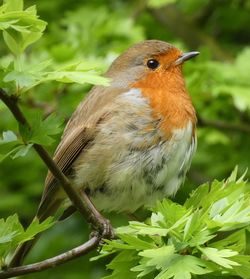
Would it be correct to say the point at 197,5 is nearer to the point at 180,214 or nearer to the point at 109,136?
the point at 109,136

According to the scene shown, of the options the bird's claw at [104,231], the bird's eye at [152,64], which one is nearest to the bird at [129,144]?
the bird's eye at [152,64]

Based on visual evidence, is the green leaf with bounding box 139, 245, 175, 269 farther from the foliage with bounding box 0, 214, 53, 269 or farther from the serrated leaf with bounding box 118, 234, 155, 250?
the foliage with bounding box 0, 214, 53, 269

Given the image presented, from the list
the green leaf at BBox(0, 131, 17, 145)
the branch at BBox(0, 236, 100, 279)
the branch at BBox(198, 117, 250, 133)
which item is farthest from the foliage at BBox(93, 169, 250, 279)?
the branch at BBox(198, 117, 250, 133)

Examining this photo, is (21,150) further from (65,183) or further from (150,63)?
(150,63)

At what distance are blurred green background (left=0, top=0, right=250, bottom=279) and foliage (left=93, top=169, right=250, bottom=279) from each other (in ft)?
6.47

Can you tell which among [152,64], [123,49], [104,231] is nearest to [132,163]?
[104,231]

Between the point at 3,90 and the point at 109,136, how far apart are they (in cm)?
146

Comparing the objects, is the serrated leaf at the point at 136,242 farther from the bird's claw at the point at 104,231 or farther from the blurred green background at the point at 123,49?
the blurred green background at the point at 123,49

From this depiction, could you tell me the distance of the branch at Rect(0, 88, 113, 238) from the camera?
2873mm

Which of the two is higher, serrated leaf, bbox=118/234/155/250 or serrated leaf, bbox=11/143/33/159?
serrated leaf, bbox=11/143/33/159

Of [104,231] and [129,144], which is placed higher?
[129,144]

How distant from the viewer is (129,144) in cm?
418

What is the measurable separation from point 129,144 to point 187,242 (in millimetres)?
1206

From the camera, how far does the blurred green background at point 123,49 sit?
217 inches
